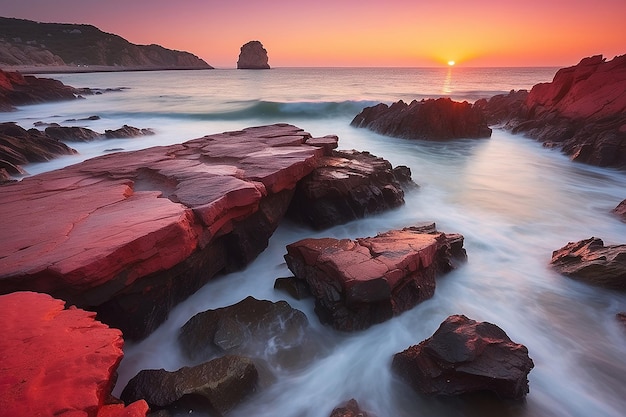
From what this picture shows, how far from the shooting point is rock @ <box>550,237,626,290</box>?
4.49 metres

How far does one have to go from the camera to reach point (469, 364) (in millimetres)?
2910

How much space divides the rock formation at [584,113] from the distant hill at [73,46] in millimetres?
104509

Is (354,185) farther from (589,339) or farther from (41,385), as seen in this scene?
(41,385)

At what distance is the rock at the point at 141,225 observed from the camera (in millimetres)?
3062

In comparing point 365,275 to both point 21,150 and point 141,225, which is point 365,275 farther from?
point 21,150

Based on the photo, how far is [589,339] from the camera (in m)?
3.98

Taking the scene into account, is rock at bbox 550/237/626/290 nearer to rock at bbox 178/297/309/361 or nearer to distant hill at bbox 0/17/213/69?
rock at bbox 178/297/309/361

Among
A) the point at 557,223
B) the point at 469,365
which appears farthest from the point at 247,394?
the point at 557,223

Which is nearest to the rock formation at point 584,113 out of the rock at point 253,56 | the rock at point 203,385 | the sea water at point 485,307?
the sea water at point 485,307

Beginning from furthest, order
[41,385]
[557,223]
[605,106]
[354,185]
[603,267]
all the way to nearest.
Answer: [605,106] → [557,223] → [354,185] → [603,267] → [41,385]

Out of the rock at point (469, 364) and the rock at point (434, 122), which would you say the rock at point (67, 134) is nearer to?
the rock at point (434, 122)

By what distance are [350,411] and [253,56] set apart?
142m

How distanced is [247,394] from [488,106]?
2377 cm

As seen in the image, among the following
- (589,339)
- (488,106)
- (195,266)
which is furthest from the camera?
(488,106)
